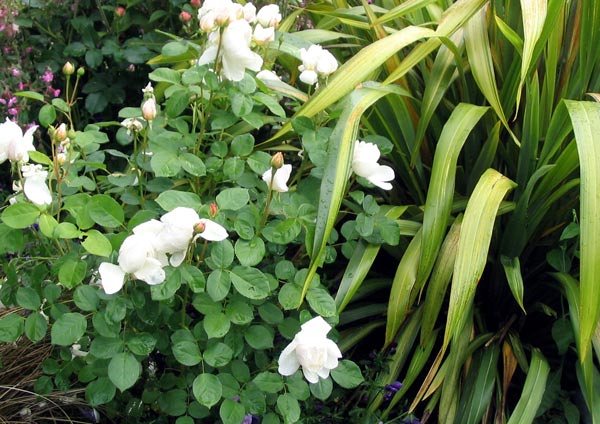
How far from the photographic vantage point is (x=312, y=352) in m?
1.32

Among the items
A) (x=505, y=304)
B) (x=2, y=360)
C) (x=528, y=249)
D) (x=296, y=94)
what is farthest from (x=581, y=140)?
(x=2, y=360)

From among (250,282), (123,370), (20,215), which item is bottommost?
(123,370)

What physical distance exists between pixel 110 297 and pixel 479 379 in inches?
34.7

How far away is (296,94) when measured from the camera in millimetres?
2000

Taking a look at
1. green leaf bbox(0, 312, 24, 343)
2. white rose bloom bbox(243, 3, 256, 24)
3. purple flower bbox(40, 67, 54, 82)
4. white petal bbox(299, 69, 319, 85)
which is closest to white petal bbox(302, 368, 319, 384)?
green leaf bbox(0, 312, 24, 343)

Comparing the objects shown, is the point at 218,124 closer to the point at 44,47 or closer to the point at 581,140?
the point at 581,140

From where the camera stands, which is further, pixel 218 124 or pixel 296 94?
pixel 296 94


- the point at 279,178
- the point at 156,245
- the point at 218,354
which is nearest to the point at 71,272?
the point at 156,245

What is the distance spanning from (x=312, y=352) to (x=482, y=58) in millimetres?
957

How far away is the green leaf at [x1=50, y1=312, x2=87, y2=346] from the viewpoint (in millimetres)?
1368

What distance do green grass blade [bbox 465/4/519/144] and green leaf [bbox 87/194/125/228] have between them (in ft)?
2.87

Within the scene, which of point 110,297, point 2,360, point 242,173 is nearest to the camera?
point 110,297

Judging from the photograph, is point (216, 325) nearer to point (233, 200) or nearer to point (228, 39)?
point (233, 200)

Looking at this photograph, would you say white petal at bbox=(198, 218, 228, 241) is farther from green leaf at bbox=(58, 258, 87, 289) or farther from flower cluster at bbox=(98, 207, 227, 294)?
green leaf at bbox=(58, 258, 87, 289)
